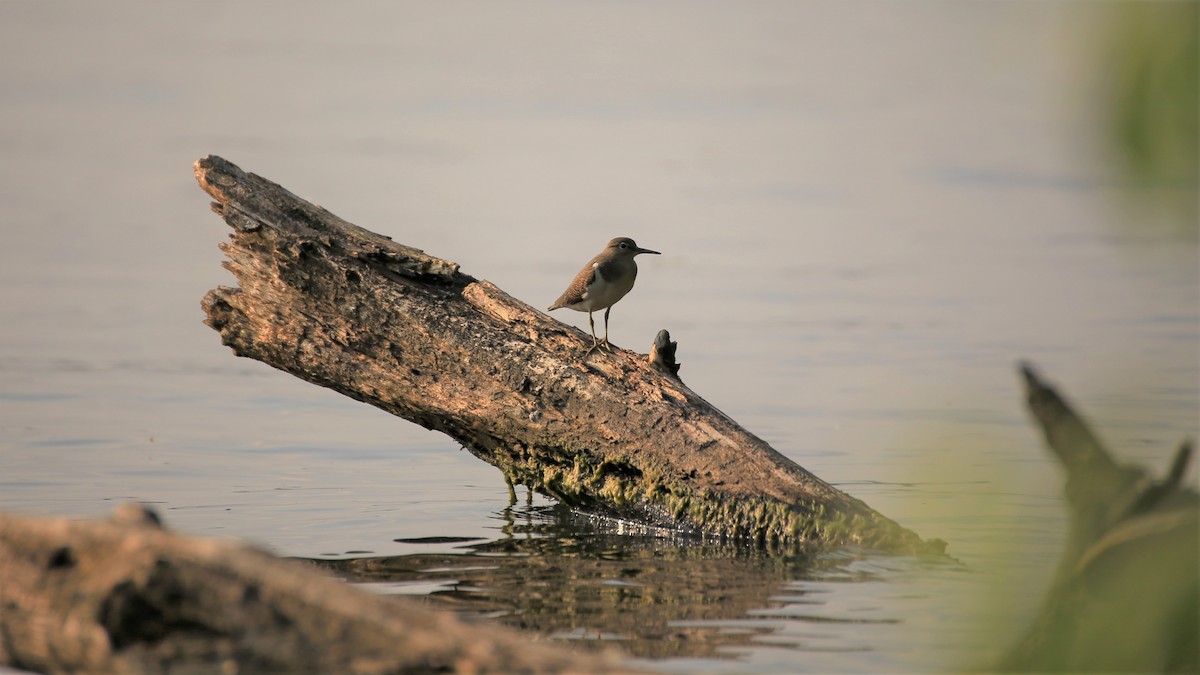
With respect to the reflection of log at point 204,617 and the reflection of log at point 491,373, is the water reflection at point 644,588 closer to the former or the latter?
the reflection of log at point 491,373

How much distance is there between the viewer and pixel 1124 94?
1162 millimetres

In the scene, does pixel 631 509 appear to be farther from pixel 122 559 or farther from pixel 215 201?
pixel 122 559

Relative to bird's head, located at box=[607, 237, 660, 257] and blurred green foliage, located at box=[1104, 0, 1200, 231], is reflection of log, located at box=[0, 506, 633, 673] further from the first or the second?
bird's head, located at box=[607, 237, 660, 257]

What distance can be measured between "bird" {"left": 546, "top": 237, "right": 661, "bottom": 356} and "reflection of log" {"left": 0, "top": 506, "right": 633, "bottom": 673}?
4.98 m

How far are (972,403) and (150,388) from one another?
11.9m

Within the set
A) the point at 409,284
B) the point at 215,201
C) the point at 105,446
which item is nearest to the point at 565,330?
the point at 409,284

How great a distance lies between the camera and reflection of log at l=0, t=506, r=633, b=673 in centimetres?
327

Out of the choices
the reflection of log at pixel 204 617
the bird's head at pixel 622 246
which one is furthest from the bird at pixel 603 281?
the reflection of log at pixel 204 617

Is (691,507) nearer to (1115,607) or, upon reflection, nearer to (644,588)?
(644,588)

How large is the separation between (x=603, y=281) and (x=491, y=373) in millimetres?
1743

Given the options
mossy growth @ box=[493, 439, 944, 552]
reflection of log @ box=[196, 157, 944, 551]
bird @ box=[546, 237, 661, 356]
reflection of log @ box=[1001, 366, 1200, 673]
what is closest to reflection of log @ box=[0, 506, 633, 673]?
reflection of log @ box=[1001, 366, 1200, 673]

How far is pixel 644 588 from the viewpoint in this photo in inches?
247

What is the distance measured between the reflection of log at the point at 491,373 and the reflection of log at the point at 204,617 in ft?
11.0

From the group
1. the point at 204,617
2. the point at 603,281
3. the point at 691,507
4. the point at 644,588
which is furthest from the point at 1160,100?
the point at 603,281
